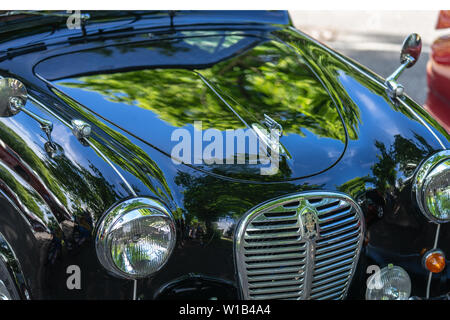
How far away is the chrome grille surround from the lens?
90.7 inches

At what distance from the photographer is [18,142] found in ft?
7.76

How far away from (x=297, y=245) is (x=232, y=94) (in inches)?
31.6

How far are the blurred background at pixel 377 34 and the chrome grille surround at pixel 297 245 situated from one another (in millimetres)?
3743

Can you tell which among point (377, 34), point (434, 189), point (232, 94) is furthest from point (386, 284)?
point (377, 34)

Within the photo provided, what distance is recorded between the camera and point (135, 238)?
2.13 m

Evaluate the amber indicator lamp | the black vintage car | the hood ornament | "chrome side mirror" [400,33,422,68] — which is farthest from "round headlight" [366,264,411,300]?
"chrome side mirror" [400,33,422,68]

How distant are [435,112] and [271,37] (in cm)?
152

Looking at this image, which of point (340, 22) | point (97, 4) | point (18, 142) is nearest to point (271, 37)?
point (97, 4)

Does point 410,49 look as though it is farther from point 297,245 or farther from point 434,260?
point 297,245

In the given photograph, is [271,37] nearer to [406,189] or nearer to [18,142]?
[406,189]

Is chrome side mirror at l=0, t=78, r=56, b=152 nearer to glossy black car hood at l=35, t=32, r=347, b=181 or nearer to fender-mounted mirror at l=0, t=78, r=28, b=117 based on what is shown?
fender-mounted mirror at l=0, t=78, r=28, b=117

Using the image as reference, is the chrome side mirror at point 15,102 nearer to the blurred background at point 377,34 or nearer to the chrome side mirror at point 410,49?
the chrome side mirror at point 410,49

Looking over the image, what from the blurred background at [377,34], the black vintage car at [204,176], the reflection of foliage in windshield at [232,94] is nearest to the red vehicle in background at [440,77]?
the black vintage car at [204,176]
